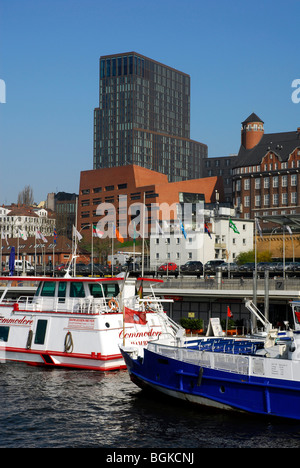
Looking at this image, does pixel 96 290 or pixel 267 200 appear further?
pixel 267 200

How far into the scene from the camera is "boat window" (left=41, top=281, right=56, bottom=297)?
126 feet

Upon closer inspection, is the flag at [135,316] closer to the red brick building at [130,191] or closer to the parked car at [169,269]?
the parked car at [169,269]

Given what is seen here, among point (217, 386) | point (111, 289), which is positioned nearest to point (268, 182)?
point (111, 289)

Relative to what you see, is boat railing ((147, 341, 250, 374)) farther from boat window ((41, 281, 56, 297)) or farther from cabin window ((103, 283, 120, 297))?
boat window ((41, 281, 56, 297))

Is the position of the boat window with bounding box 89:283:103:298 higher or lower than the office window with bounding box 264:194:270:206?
lower

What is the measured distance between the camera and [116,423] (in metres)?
24.7

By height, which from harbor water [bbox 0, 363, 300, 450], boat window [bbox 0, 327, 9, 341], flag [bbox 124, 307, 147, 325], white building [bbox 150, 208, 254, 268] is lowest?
harbor water [bbox 0, 363, 300, 450]

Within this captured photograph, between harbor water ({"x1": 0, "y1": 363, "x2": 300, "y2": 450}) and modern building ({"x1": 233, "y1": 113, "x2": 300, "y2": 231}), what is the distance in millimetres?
103628

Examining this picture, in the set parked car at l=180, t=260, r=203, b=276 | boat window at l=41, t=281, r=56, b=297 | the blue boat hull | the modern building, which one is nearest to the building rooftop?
the modern building

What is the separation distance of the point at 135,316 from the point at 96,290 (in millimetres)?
3183

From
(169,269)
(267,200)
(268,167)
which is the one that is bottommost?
(169,269)

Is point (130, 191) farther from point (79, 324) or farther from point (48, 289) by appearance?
point (79, 324)
